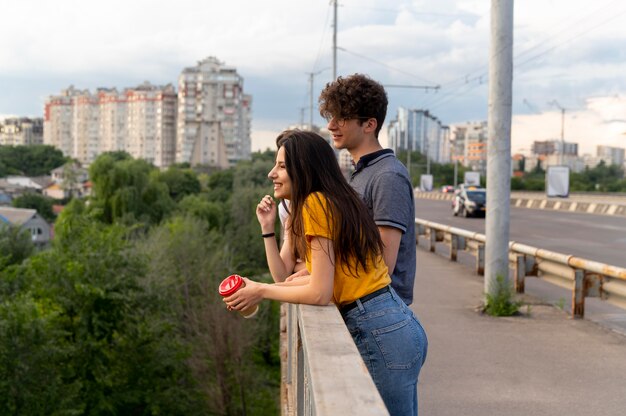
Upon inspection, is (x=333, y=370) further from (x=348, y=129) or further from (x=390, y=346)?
(x=348, y=129)

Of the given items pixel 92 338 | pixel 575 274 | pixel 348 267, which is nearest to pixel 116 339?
pixel 92 338

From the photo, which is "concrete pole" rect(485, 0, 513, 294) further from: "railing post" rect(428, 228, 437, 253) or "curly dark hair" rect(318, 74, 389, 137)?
"railing post" rect(428, 228, 437, 253)

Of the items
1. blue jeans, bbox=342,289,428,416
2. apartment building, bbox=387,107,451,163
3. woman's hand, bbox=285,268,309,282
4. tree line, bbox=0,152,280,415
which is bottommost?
tree line, bbox=0,152,280,415

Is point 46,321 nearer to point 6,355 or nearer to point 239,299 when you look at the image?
point 6,355

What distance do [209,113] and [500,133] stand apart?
17623 centimetres

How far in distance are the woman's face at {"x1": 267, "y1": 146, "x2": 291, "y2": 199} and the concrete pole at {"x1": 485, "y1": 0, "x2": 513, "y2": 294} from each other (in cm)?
642

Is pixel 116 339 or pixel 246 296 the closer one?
pixel 246 296

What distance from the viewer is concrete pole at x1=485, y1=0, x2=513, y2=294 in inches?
372

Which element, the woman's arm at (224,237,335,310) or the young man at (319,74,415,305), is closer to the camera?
the woman's arm at (224,237,335,310)

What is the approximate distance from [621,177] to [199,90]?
11323 cm

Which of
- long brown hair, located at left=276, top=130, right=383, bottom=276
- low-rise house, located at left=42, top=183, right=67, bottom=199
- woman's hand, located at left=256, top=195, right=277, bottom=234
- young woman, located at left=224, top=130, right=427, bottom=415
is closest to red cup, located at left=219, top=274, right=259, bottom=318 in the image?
young woman, located at left=224, top=130, right=427, bottom=415

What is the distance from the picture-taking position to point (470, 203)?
35.2 meters

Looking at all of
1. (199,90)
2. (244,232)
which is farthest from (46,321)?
(199,90)

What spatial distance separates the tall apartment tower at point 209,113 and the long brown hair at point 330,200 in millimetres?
178506
